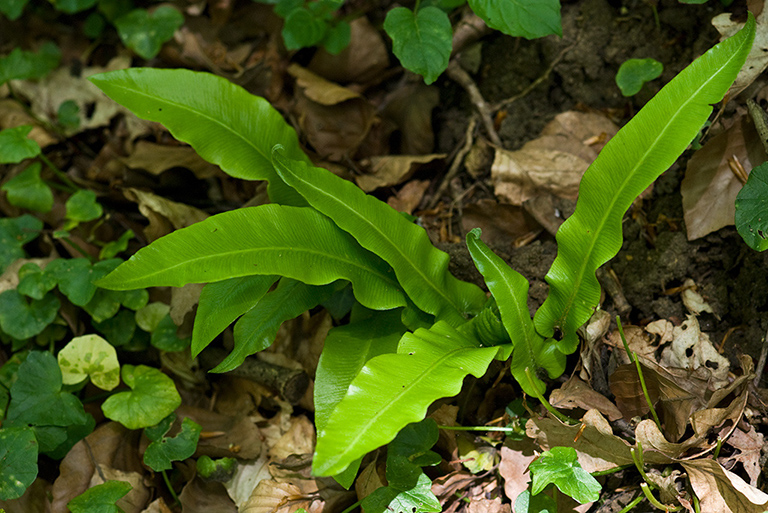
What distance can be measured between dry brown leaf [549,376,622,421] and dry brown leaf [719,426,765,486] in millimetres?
287

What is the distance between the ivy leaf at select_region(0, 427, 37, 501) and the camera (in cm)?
169

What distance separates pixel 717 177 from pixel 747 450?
2.70 feet

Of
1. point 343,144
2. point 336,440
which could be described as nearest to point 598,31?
point 343,144

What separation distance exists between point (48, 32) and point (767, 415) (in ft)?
11.9

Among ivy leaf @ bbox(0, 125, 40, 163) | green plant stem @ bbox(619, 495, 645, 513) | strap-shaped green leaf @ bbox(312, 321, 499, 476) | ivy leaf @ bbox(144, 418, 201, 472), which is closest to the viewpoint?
strap-shaped green leaf @ bbox(312, 321, 499, 476)

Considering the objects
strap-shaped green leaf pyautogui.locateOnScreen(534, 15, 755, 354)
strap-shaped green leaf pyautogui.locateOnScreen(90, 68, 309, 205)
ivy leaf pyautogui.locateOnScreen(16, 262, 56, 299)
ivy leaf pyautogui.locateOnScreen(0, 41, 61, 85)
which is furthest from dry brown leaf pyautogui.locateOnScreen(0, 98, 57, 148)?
strap-shaped green leaf pyautogui.locateOnScreen(534, 15, 755, 354)

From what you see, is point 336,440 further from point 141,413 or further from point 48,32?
point 48,32

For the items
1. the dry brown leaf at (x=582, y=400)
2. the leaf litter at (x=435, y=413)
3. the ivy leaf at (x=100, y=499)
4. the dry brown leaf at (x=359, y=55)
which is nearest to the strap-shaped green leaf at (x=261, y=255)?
the leaf litter at (x=435, y=413)

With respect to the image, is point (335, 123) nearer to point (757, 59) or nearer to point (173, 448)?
point (173, 448)

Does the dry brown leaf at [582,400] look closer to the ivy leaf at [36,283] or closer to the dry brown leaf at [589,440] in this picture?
the dry brown leaf at [589,440]

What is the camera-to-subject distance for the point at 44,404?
191 cm

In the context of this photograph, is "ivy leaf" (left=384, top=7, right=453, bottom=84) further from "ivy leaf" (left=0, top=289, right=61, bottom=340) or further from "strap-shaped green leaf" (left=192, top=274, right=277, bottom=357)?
"ivy leaf" (left=0, top=289, right=61, bottom=340)

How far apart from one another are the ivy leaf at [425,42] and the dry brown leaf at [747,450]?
4.49 feet

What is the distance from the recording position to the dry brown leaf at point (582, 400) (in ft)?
5.36
